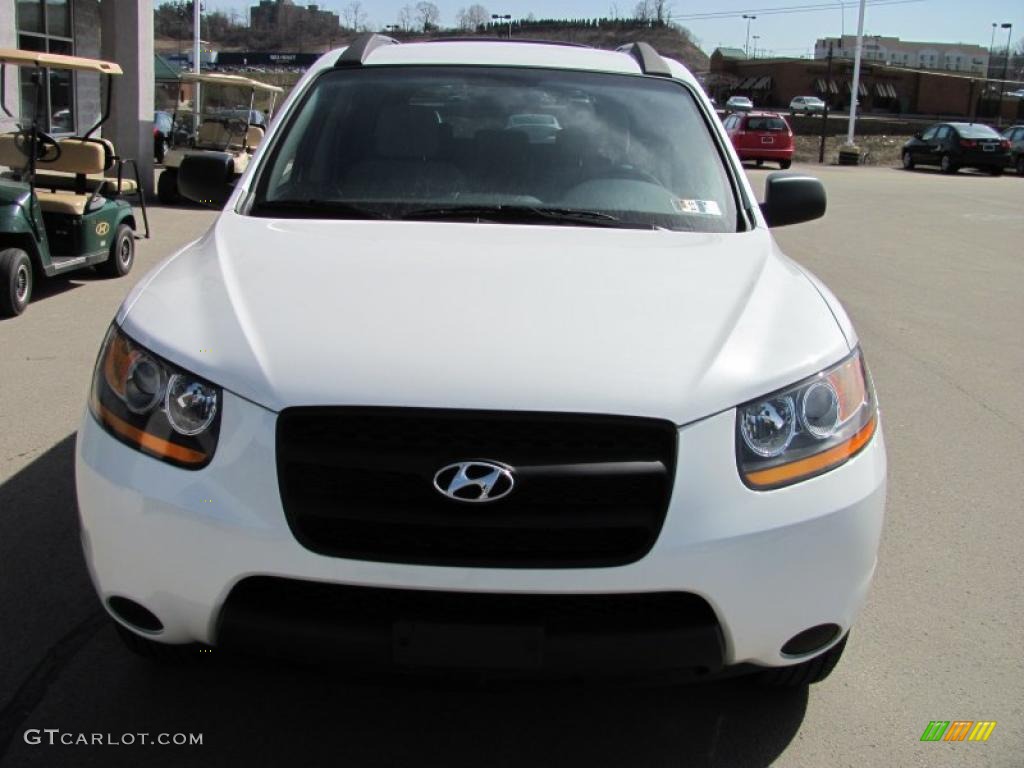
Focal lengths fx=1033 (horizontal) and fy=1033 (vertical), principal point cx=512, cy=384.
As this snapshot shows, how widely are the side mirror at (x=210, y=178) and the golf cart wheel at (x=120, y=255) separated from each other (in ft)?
19.5

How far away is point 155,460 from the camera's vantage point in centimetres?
229

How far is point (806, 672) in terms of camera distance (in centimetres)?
271

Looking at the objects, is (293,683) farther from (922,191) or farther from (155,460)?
(922,191)

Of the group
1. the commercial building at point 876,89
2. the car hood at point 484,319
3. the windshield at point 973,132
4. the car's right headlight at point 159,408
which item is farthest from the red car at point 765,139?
the commercial building at point 876,89

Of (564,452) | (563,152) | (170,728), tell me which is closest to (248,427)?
(564,452)

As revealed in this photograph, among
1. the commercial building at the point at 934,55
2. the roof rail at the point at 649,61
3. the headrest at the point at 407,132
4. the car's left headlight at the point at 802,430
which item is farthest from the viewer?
the commercial building at the point at 934,55

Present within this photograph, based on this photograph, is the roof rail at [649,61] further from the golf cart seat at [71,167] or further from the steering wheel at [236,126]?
the steering wheel at [236,126]

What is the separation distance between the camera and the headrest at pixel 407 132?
364cm

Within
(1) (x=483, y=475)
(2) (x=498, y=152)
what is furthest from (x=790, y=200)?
(1) (x=483, y=475)

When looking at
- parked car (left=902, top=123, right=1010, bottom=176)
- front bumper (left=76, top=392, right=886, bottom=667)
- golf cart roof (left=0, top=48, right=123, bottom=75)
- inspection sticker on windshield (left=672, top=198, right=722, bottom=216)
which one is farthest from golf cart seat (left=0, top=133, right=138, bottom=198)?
parked car (left=902, top=123, right=1010, bottom=176)

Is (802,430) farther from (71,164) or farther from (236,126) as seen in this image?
(236,126)

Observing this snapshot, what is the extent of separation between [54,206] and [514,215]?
21.5 ft

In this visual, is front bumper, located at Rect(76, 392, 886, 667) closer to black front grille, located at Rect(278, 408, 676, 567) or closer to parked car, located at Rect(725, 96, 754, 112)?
black front grille, located at Rect(278, 408, 676, 567)

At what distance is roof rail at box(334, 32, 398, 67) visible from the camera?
3984mm
